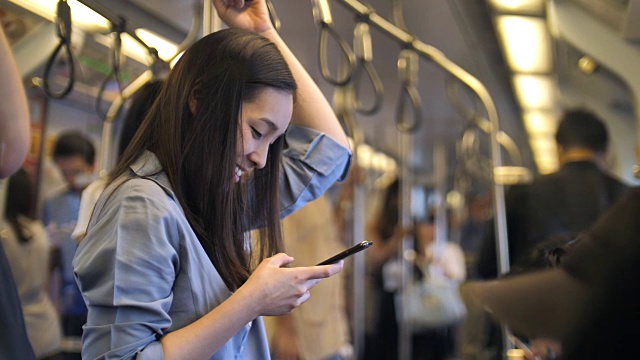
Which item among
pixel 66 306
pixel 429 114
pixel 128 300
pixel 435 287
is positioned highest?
pixel 429 114

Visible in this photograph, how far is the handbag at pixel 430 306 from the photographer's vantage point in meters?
3.97

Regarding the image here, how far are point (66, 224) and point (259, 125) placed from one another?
3.31 ft

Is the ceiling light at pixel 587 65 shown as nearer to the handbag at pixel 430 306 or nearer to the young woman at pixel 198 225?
the young woman at pixel 198 225

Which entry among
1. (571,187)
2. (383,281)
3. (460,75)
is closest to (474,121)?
(460,75)

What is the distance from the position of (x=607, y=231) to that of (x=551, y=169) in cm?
123

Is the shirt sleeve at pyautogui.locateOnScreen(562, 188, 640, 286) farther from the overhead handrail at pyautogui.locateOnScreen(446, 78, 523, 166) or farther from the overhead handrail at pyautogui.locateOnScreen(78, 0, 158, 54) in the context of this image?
the overhead handrail at pyautogui.locateOnScreen(446, 78, 523, 166)

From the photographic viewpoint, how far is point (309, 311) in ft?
6.91

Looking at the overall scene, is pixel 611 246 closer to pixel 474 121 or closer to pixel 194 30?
pixel 194 30

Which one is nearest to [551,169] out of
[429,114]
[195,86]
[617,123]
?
[617,123]

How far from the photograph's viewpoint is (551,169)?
2.12 metres

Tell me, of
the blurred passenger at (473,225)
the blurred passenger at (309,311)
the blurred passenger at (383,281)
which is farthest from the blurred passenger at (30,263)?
the blurred passenger at (473,225)

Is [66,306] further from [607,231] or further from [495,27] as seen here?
[495,27]

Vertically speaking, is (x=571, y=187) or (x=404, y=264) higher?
(x=571, y=187)

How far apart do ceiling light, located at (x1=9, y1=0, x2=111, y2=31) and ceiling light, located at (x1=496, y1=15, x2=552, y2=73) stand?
4.30ft
